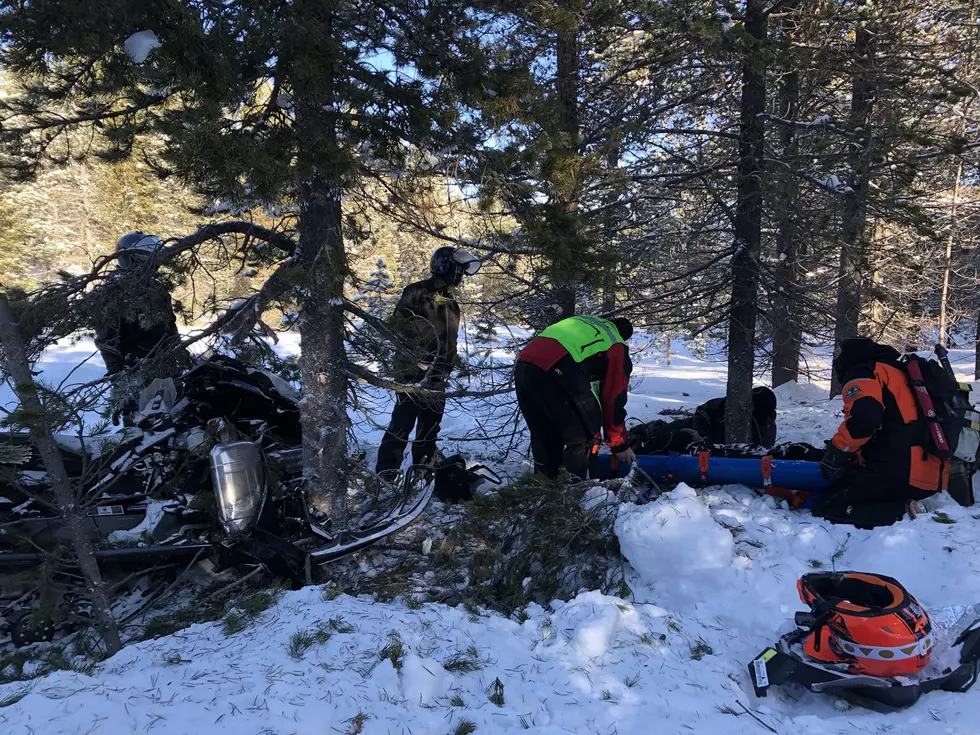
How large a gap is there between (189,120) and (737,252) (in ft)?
17.6

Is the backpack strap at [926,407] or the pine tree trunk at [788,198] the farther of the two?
the pine tree trunk at [788,198]

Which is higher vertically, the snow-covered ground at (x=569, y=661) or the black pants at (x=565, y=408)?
the black pants at (x=565, y=408)

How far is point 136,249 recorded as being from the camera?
15.8 feet

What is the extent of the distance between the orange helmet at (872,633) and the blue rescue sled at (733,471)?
7.95ft

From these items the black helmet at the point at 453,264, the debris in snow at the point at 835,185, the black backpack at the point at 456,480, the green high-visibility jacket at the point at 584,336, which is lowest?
the black backpack at the point at 456,480

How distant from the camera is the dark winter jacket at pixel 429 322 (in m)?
5.58

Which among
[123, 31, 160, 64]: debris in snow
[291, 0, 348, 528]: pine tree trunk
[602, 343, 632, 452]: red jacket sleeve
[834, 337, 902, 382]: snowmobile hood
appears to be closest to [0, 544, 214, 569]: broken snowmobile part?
[291, 0, 348, 528]: pine tree trunk

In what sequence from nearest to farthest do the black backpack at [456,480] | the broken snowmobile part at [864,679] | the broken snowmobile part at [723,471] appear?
the broken snowmobile part at [864,679] → the broken snowmobile part at [723,471] → the black backpack at [456,480]

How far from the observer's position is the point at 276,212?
4445 mm

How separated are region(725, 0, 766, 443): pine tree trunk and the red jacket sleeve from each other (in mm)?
2298

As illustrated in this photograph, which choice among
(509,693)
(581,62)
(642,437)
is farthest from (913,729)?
(581,62)

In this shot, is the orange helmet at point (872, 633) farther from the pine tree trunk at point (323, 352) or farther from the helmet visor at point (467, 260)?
the helmet visor at point (467, 260)

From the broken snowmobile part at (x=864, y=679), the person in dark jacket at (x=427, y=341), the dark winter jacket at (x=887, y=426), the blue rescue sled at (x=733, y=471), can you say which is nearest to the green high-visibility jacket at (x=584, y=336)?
the blue rescue sled at (x=733, y=471)

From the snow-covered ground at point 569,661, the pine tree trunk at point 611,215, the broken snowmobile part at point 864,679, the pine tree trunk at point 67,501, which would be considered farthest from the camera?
the pine tree trunk at point 611,215
